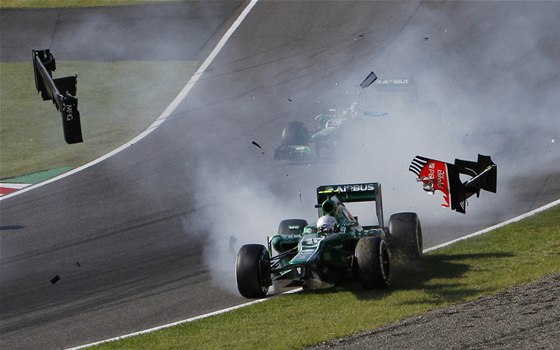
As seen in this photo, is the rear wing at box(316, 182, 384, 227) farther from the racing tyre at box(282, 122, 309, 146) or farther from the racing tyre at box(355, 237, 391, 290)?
the racing tyre at box(282, 122, 309, 146)

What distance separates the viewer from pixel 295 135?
2483 cm

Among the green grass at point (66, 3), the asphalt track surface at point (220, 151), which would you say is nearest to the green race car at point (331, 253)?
the asphalt track surface at point (220, 151)

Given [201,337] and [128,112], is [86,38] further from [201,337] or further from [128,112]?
[201,337]

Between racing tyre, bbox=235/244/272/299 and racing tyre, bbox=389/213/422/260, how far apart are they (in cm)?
237

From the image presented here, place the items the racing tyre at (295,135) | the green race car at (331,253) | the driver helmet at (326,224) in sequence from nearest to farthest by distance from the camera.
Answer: the green race car at (331,253), the driver helmet at (326,224), the racing tyre at (295,135)

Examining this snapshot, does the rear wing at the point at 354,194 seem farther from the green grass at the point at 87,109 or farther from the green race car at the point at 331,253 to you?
the green grass at the point at 87,109

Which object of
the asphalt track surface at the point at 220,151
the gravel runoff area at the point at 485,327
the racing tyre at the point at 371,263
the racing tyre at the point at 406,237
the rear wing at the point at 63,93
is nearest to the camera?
the rear wing at the point at 63,93

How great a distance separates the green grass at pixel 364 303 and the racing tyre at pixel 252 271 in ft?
0.88

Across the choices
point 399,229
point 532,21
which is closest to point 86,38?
point 532,21

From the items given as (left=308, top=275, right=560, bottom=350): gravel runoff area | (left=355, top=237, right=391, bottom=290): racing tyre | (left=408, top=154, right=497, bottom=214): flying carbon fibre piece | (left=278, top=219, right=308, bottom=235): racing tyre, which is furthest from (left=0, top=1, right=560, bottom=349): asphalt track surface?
(left=308, top=275, right=560, bottom=350): gravel runoff area

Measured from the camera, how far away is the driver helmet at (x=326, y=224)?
53.1 ft

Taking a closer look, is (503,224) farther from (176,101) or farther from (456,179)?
(176,101)

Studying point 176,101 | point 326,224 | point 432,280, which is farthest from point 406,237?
point 176,101

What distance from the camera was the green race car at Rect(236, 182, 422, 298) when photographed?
50.3 ft
